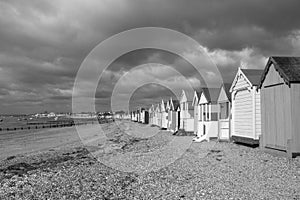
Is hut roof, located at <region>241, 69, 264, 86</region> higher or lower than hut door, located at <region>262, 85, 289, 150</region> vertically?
higher

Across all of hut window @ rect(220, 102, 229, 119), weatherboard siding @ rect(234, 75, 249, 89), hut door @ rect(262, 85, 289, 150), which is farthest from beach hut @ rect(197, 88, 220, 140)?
hut door @ rect(262, 85, 289, 150)

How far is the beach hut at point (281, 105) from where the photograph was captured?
38.5 ft

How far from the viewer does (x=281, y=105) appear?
12531 millimetres

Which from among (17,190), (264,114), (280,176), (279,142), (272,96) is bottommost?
(17,190)

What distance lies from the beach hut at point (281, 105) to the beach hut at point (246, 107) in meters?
1.09

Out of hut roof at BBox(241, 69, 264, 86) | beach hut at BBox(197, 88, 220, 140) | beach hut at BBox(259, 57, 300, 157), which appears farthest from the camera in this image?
beach hut at BBox(197, 88, 220, 140)

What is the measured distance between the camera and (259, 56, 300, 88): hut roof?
11875 millimetres

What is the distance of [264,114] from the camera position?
14117 millimetres

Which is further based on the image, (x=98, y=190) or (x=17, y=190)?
(x=17, y=190)

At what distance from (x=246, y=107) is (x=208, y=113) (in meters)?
7.13

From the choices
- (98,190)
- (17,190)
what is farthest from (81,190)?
(17,190)

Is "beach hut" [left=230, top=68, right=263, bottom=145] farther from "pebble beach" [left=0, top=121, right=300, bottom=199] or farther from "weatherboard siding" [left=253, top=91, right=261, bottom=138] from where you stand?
"pebble beach" [left=0, top=121, right=300, bottom=199]

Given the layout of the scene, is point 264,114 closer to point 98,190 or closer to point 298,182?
point 298,182

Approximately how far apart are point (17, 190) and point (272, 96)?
1228 cm
